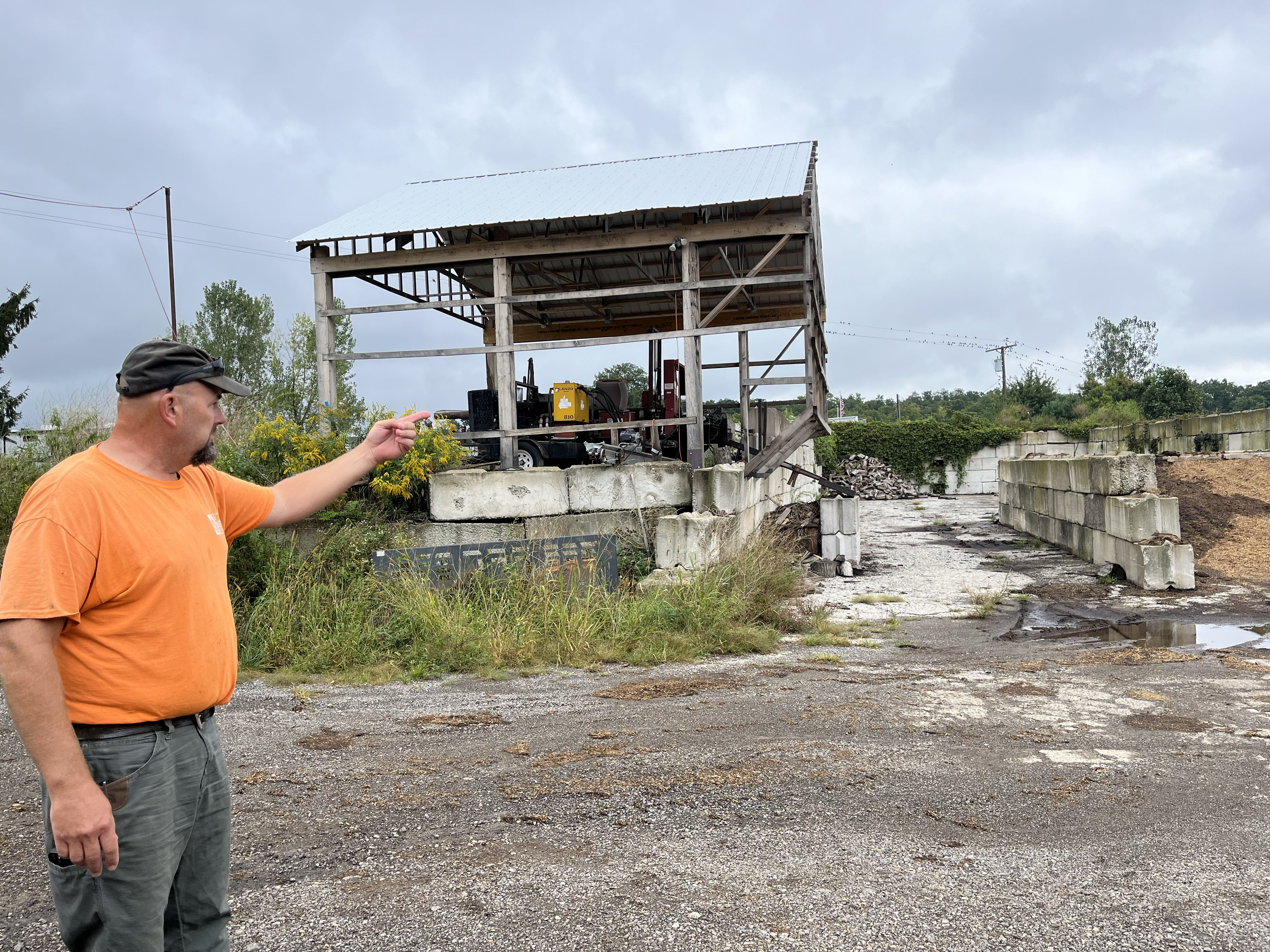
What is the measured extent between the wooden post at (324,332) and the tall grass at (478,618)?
12.8 ft

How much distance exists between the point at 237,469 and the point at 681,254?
770cm

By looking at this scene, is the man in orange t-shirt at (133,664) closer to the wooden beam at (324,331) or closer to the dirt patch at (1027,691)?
the dirt patch at (1027,691)

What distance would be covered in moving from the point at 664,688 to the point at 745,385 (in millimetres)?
6687

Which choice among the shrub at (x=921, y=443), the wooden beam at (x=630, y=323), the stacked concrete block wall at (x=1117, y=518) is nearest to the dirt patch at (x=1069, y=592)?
the stacked concrete block wall at (x=1117, y=518)

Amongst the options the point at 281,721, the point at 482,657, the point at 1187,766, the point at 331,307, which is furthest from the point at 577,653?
the point at 331,307

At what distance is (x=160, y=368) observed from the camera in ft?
7.33

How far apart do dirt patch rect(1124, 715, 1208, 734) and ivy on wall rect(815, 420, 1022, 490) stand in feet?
95.1

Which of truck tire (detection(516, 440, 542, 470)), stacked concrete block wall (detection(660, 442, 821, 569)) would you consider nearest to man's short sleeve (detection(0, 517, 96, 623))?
stacked concrete block wall (detection(660, 442, 821, 569))

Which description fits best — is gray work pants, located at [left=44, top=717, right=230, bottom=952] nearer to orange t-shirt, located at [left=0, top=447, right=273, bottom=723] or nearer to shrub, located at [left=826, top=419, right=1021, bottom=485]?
orange t-shirt, located at [left=0, top=447, right=273, bottom=723]

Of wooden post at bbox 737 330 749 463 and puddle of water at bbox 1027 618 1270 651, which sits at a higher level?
wooden post at bbox 737 330 749 463

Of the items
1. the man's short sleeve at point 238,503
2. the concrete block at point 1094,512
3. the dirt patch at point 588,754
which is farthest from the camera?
the concrete block at point 1094,512

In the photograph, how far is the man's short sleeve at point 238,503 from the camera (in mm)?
2633

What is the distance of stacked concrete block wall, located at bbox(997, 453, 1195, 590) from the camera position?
1150 centimetres

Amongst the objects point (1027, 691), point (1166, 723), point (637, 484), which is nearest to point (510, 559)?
point (637, 484)
